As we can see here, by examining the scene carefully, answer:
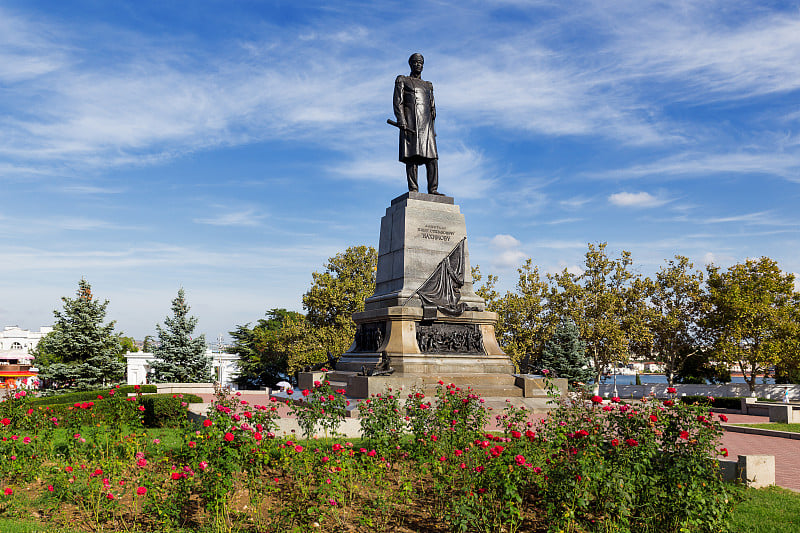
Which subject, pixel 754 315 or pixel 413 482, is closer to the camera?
pixel 413 482

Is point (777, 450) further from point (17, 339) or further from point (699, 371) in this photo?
point (17, 339)

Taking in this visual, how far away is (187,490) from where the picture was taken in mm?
6324

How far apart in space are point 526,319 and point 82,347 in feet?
83.1

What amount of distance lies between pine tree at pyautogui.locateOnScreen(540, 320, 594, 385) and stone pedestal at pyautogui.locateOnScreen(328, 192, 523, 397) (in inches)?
705

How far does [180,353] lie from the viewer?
102 ft

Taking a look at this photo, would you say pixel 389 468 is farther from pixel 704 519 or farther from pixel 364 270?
pixel 364 270

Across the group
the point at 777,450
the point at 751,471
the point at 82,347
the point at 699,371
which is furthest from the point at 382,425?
the point at 699,371

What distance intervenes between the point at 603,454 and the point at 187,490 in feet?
13.3

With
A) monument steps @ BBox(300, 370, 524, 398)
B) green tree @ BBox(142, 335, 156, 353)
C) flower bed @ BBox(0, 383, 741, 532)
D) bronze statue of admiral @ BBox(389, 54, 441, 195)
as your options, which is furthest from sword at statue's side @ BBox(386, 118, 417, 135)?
green tree @ BBox(142, 335, 156, 353)

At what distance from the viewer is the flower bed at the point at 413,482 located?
579 cm

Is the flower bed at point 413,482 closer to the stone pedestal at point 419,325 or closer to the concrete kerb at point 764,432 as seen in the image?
the stone pedestal at point 419,325

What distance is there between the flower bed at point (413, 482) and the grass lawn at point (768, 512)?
34cm

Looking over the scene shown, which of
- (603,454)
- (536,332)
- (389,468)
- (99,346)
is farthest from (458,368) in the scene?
(536,332)

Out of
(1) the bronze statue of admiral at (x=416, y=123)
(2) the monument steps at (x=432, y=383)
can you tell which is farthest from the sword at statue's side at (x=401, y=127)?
(2) the monument steps at (x=432, y=383)
